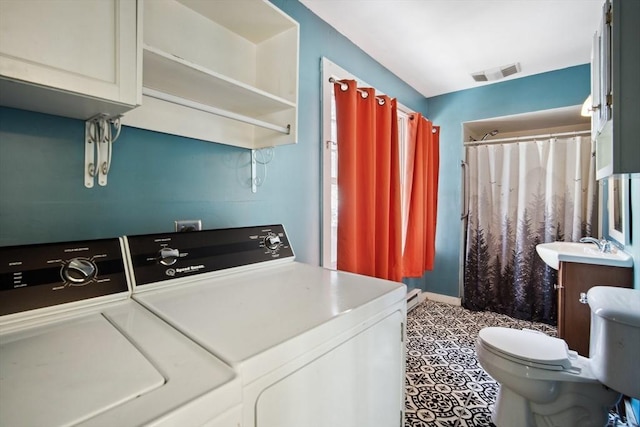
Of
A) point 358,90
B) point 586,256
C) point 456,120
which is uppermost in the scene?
point 456,120

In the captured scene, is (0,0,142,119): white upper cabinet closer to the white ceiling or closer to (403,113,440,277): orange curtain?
the white ceiling

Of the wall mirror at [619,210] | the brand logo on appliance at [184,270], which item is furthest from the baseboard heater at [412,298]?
the brand logo on appliance at [184,270]

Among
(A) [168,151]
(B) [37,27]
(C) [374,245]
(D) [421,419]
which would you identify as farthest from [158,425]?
(C) [374,245]

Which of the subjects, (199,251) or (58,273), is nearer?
(58,273)

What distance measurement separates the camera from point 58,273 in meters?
0.82

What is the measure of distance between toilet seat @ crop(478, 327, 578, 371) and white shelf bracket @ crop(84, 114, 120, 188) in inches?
76.2

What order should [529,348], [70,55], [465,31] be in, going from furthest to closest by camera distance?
[465,31] → [529,348] → [70,55]

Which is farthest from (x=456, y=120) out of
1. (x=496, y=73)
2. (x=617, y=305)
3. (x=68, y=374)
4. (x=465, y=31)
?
(x=68, y=374)

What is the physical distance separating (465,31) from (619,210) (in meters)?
1.73

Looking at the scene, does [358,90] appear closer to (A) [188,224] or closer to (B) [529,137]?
(A) [188,224]

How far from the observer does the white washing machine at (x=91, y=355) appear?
45 cm

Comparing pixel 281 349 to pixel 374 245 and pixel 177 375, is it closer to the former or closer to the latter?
pixel 177 375

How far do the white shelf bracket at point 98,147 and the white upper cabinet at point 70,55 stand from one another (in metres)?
0.10

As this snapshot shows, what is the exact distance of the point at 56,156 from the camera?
95 cm
